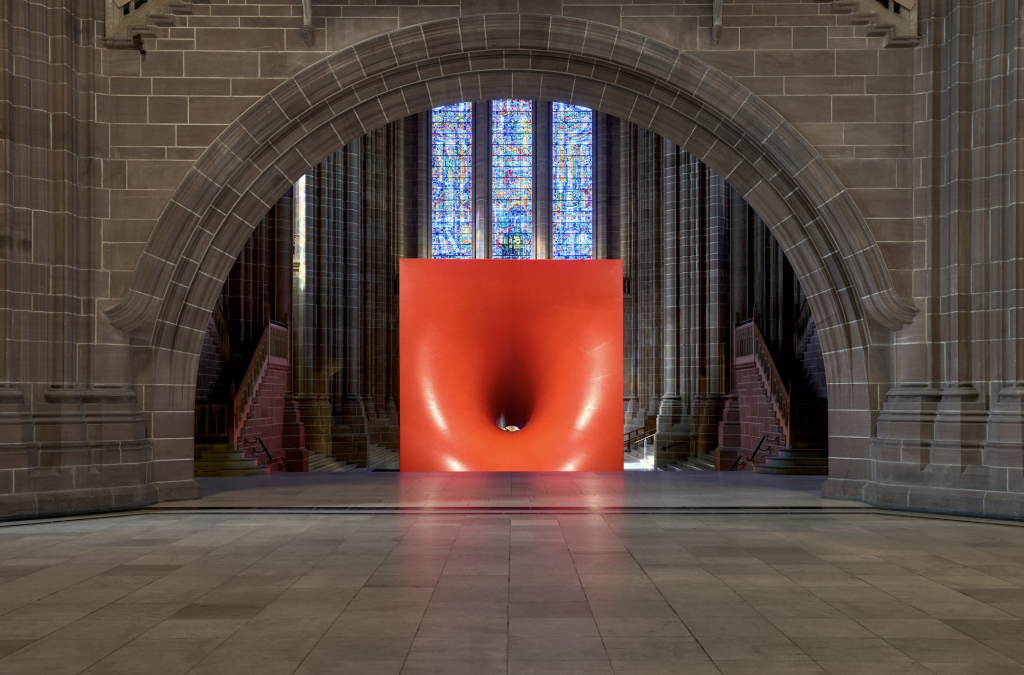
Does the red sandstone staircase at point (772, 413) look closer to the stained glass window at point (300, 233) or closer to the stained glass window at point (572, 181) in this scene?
the stained glass window at point (300, 233)

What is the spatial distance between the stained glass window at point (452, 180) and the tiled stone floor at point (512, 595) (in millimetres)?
19743

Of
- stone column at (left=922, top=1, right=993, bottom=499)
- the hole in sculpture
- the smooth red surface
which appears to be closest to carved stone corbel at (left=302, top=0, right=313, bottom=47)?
the smooth red surface

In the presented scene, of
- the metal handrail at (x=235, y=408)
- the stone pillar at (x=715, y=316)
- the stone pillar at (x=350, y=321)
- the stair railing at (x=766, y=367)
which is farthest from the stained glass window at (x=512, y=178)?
the metal handrail at (x=235, y=408)

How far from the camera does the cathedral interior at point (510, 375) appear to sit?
422cm

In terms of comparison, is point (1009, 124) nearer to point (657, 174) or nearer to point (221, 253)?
point (221, 253)

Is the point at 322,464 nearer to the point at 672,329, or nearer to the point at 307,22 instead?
the point at 672,329

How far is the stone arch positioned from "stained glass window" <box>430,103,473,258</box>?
17.3 m

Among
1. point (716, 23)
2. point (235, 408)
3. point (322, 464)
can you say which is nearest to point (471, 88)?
point (716, 23)

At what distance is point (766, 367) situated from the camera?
14469 millimetres

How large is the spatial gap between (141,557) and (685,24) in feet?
22.2

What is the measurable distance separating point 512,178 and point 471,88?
17.5 m

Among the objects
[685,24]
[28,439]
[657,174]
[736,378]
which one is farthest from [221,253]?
[657,174]

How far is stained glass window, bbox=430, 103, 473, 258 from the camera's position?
88.7 ft

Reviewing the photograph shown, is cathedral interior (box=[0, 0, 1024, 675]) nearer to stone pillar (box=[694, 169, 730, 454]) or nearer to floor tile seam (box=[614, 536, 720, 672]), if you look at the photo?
floor tile seam (box=[614, 536, 720, 672])
